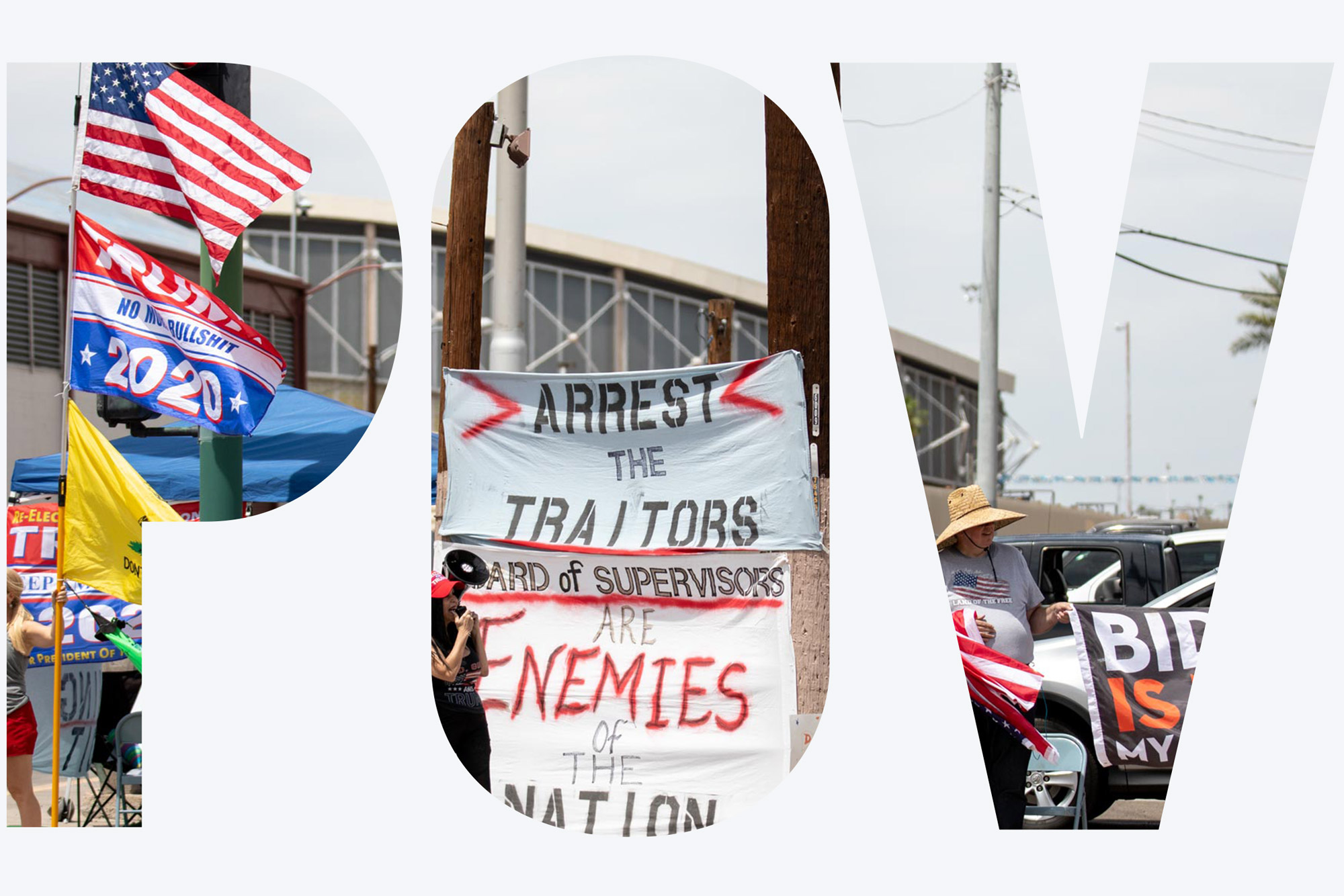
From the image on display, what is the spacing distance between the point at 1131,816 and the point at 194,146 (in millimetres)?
6246

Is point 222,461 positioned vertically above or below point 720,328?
below

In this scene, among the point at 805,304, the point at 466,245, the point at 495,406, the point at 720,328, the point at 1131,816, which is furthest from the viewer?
the point at 720,328

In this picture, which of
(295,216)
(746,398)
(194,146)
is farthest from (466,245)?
(295,216)

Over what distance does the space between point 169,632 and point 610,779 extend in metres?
1.90

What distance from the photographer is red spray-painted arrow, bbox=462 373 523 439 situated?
5.95m

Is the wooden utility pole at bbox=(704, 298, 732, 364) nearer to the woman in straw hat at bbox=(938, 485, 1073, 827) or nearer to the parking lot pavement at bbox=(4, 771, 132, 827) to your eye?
the parking lot pavement at bbox=(4, 771, 132, 827)

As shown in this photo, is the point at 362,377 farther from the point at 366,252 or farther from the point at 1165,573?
the point at 1165,573

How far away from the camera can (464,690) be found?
5.98 meters

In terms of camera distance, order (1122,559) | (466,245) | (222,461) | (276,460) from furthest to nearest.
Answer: (276,460), (1122,559), (466,245), (222,461)

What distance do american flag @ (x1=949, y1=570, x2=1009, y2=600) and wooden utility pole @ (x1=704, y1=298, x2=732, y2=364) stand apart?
7.38m

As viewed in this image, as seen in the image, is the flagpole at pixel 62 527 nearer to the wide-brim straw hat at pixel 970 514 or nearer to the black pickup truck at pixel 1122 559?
the wide-brim straw hat at pixel 970 514

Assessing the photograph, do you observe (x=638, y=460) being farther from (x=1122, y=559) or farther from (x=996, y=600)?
(x=1122, y=559)

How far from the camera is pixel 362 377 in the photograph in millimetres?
35500

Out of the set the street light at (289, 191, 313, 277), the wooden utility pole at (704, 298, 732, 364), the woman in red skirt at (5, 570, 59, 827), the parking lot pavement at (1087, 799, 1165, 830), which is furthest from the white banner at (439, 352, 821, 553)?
the street light at (289, 191, 313, 277)
